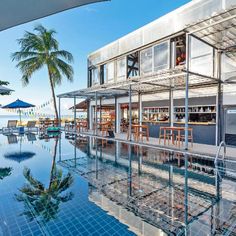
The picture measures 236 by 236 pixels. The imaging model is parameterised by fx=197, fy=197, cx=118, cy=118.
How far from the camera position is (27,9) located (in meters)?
1.80

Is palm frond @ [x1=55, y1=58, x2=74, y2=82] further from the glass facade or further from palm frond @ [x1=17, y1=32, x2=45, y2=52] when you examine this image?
the glass facade

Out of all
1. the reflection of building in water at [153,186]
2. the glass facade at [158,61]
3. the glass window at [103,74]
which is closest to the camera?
the reflection of building in water at [153,186]

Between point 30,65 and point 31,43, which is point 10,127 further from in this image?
point 31,43

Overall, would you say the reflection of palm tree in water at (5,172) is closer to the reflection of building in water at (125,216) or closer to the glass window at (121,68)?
the reflection of building in water at (125,216)

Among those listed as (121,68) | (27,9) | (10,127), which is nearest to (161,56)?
(121,68)

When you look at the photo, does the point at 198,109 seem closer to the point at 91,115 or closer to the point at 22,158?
the point at 22,158

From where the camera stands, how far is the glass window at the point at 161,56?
36.0 feet

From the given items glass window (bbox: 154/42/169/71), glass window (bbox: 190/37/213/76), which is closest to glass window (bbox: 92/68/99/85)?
glass window (bbox: 154/42/169/71)

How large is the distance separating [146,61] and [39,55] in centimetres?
968

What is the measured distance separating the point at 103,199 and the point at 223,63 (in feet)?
25.7

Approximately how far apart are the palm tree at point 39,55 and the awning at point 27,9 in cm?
1590

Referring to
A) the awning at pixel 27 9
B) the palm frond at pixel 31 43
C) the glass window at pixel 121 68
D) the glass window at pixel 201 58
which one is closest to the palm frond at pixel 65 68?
the palm frond at pixel 31 43

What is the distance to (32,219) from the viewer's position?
314cm

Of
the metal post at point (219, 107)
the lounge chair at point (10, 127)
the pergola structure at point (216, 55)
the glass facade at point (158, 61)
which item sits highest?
the glass facade at point (158, 61)
